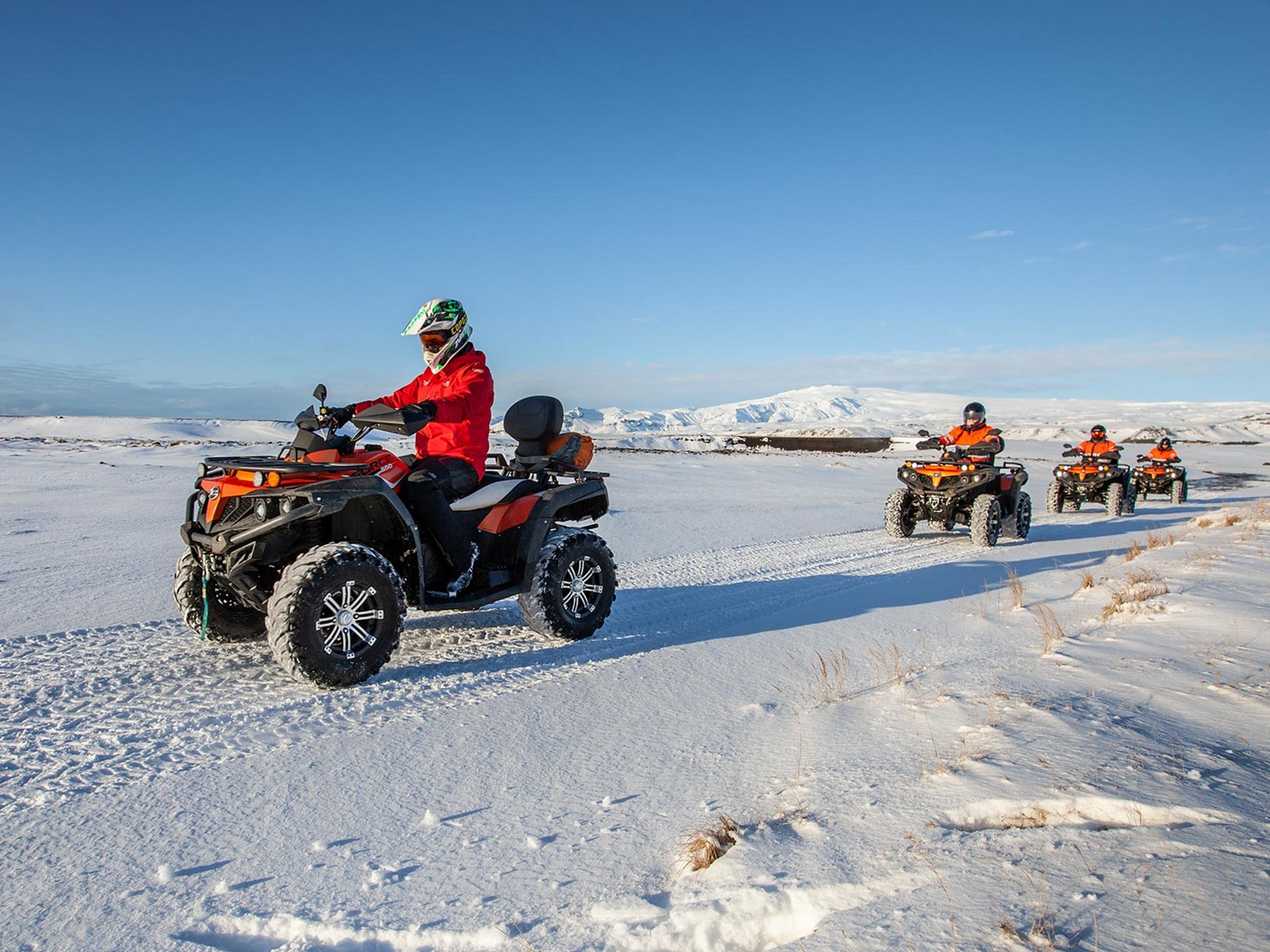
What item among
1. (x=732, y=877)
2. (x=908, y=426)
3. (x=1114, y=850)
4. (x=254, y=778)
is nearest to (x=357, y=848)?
(x=254, y=778)

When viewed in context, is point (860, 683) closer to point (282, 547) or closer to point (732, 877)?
point (732, 877)

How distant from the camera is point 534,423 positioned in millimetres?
5688

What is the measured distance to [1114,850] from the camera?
6.84 ft

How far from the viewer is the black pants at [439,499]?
4.78m

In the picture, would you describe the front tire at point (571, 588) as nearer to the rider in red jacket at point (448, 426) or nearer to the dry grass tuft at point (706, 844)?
the rider in red jacket at point (448, 426)

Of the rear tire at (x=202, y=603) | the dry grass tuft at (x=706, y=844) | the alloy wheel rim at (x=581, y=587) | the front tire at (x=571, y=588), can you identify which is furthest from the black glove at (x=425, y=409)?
the dry grass tuft at (x=706, y=844)

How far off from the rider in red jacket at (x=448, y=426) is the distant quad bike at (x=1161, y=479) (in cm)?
1931

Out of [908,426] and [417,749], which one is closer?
[417,749]

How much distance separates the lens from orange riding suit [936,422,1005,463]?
11.3 meters

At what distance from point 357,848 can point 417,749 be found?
0.83m

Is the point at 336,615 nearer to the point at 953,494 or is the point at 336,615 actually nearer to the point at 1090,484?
the point at 953,494

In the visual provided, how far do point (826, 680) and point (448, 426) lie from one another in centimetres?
278

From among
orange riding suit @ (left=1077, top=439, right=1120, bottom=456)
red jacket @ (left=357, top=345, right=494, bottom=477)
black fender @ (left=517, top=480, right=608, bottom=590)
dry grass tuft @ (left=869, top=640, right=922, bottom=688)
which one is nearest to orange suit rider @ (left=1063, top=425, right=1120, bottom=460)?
orange riding suit @ (left=1077, top=439, right=1120, bottom=456)

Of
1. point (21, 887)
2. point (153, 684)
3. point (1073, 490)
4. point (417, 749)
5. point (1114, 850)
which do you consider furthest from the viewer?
point (1073, 490)
